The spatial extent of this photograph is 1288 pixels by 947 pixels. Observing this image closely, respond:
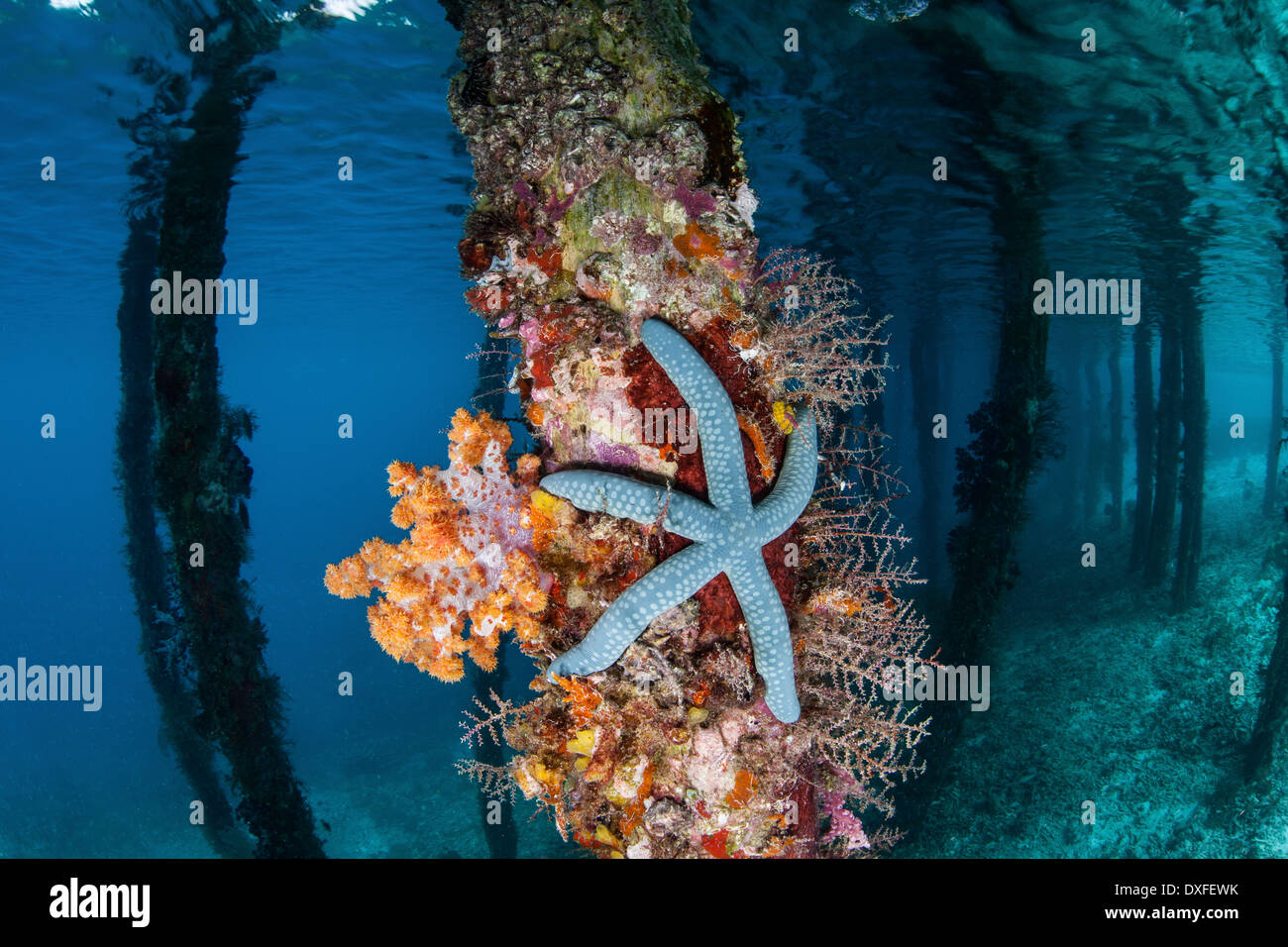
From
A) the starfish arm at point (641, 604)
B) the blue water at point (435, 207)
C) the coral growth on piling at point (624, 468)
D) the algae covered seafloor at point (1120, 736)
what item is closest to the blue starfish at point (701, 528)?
the starfish arm at point (641, 604)

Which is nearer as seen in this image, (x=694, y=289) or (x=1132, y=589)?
(x=694, y=289)

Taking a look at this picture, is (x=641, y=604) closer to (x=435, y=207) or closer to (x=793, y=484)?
(x=793, y=484)

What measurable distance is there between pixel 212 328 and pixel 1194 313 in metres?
34.1

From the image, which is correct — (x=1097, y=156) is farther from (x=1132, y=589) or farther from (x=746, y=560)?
(x=746, y=560)

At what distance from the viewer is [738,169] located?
4.00 meters

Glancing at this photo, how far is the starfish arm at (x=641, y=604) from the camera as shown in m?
3.25

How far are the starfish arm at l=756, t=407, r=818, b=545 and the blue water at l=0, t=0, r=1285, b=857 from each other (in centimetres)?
476

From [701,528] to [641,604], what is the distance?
54 centimetres

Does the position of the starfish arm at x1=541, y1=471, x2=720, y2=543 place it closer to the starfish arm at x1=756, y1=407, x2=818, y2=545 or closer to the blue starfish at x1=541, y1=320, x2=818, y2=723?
the blue starfish at x1=541, y1=320, x2=818, y2=723

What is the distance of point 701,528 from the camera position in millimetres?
3320

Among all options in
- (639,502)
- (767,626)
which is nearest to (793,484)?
(767,626)

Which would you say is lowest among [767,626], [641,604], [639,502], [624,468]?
[767,626]

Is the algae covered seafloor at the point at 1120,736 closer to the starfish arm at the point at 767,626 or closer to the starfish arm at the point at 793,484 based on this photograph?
the starfish arm at the point at 767,626
